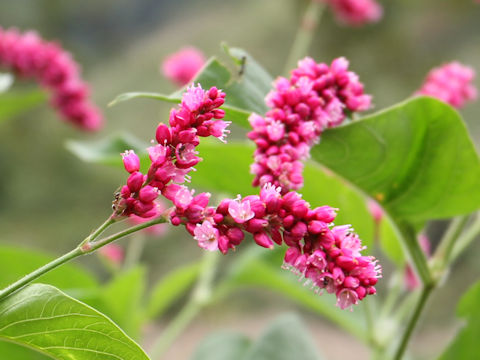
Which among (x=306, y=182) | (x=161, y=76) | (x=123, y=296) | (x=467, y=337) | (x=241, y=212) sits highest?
(x=161, y=76)

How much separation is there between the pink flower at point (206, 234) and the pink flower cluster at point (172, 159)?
0.7 inches

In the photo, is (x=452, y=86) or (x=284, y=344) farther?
(x=284, y=344)

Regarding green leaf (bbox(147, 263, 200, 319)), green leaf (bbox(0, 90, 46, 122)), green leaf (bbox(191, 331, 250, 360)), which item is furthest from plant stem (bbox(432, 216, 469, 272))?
green leaf (bbox(0, 90, 46, 122))

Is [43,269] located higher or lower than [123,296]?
lower

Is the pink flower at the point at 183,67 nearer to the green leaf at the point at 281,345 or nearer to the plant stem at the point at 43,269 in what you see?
the green leaf at the point at 281,345

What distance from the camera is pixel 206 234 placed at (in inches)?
14.2

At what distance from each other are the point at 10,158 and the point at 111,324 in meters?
2.83

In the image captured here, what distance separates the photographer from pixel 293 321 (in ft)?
3.04

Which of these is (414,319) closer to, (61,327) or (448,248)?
(448,248)

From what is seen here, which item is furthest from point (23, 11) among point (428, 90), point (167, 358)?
point (428, 90)

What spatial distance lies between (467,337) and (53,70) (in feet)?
2.80

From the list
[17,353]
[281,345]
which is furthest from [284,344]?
[17,353]

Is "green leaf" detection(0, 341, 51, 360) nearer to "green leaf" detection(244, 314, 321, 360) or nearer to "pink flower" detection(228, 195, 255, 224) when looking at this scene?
"green leaf" detection(244, 314, 321, 360)

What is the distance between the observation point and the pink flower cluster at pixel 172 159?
36cm
